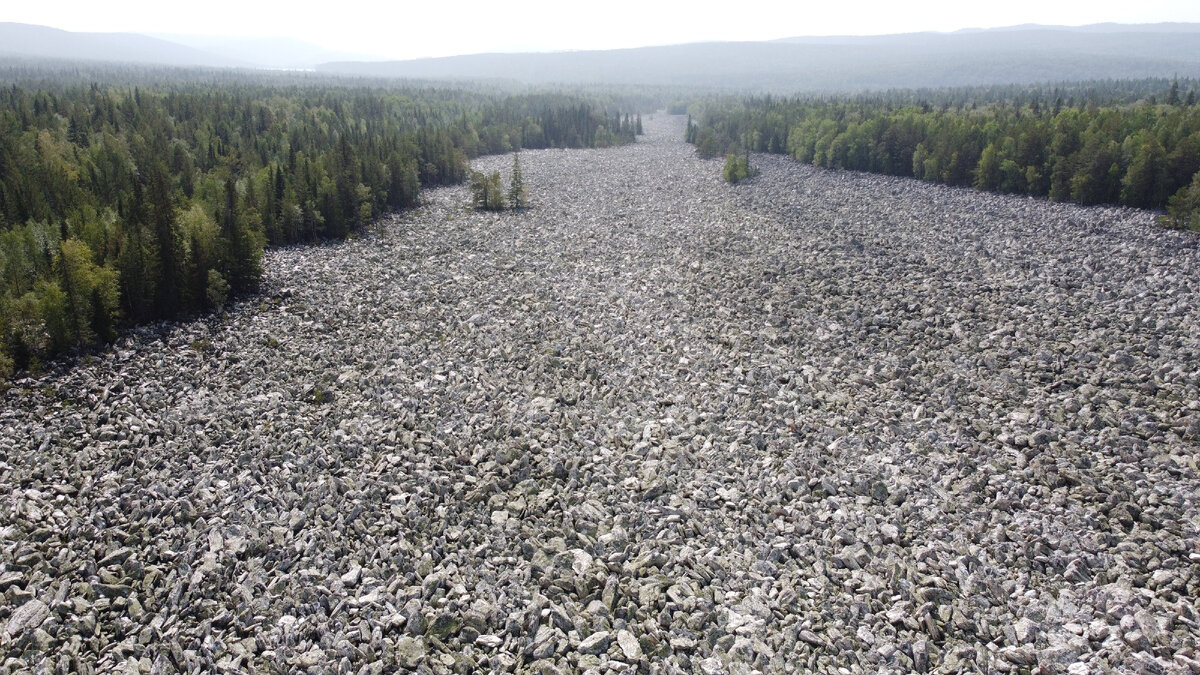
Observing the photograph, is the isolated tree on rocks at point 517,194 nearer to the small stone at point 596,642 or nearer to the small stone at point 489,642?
the small stone at point 489,642

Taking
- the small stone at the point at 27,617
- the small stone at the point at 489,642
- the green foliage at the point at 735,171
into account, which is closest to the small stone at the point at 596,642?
the small stone at the point at 489,642

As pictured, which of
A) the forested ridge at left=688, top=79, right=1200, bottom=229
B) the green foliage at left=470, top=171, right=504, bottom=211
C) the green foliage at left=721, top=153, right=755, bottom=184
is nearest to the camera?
the forested ridge at left=688, top=79, right=1200, bottom=229

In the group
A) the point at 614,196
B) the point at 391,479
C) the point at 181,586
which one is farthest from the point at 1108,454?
the point at 614,196

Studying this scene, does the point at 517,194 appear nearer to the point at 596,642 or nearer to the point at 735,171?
the point at 735,171

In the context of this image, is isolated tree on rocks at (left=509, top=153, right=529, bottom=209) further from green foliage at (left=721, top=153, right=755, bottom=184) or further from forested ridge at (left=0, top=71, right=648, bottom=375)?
green foliage at (left=721, top=153, right=755, bottom=184)

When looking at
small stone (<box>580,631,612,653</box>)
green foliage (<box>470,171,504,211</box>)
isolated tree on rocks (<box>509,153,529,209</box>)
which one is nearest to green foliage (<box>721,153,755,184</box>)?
isolated tree on rocks (<box>509,153,529,209</box>)

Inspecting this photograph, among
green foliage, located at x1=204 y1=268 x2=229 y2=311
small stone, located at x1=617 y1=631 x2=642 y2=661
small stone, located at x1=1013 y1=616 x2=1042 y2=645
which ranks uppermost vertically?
green foliage, located at x1=204 y1=268 x2=229 y2=311

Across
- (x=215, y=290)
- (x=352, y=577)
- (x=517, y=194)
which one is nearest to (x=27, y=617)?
(x=352, y=577)
